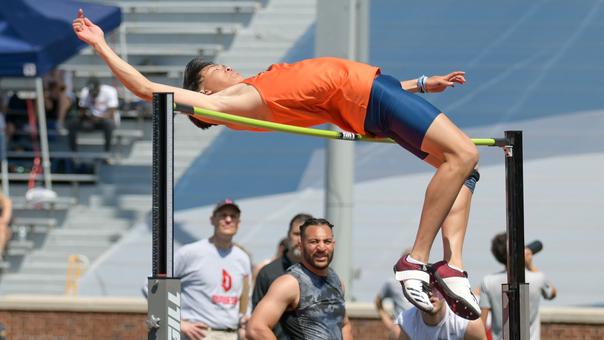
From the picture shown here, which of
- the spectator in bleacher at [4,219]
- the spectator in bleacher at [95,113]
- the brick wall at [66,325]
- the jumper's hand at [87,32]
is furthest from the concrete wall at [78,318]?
the jumper's hand at [87,32]

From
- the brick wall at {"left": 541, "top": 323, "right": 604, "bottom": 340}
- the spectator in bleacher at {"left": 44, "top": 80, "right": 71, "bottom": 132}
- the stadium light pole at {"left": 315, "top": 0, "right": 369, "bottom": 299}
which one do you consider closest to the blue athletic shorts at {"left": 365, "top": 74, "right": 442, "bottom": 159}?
the brick wall at {"left": 541, "top": 323, "right": 604, "bottom": 340}

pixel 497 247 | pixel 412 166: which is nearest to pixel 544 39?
pixel 412 166

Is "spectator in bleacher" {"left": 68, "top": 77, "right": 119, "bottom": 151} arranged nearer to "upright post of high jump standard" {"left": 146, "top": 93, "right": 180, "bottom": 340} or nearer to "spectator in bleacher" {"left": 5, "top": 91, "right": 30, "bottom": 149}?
"spectator in bleacher" {"left": 5, "top": 91, "right": 30, "bottom": 149}

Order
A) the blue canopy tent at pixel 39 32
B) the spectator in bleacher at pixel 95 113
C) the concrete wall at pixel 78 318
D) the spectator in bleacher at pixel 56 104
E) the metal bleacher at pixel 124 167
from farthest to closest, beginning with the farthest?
the spectator in bleacher at pixel 56 104, the spectator in bleacher at pixel 95 113, the metal bleacher at pixel 124 167, the blue canopy tent at pixel 39 32, the concrete wall at pixel 78 318

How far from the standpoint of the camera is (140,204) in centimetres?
1755

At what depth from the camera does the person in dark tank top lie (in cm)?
701

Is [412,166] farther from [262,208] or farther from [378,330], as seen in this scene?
[378,330]

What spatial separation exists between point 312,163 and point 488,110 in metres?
2.55

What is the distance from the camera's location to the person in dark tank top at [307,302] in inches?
276

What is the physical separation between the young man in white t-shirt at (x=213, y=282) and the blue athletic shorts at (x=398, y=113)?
11.4 ft

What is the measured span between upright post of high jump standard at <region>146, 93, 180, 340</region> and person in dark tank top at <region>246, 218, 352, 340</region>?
2102 mm

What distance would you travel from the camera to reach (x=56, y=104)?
18594 mm

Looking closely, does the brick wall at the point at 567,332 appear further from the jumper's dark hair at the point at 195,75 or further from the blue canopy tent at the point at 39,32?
the blue canopy tent at the point at 39,32

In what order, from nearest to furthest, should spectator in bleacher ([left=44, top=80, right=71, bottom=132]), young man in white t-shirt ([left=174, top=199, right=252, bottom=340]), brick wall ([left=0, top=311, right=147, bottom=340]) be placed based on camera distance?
young man in white t-shirt ([left=174, top=199, right=252, bottom=340]) < brick wall ([left=0, top=311, right=147, bottom=340]) < spectator in bleacher ([left=44, top=80, right=71, bottom=132])
